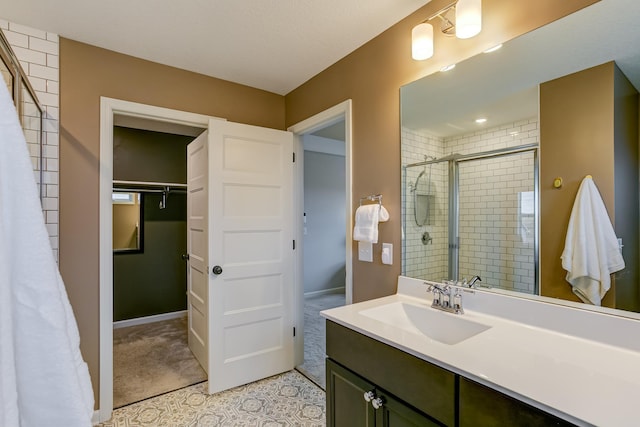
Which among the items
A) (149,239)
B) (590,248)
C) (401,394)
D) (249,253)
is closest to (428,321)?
(401,394)

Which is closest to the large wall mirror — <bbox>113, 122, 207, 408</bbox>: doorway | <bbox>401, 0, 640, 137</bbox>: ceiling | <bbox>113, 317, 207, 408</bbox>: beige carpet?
<bbox>401, 0, 640, 137</bbox>: ceiling

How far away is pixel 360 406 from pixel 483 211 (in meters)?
1.02

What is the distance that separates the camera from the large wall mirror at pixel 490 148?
1.18m

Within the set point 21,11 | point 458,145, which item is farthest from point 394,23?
point 21,11

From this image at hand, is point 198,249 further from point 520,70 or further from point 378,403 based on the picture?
point 520,70

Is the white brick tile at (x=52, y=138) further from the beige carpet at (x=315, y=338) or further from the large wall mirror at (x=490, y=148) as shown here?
the beige carpet at (x=315, y=338)

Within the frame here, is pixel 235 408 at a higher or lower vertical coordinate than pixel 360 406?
lower

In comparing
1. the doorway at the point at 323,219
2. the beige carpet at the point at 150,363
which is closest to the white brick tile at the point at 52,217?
the beige carpet at the point at 150,363

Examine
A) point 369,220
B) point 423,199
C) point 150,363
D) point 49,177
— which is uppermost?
point 49,177

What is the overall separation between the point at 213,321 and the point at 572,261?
211 centimetres

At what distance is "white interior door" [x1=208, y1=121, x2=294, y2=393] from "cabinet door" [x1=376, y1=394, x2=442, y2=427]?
1.46 m

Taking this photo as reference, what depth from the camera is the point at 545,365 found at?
37.7 inches

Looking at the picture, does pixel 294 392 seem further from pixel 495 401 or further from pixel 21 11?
pixel 21 11

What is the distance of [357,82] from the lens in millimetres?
2125
